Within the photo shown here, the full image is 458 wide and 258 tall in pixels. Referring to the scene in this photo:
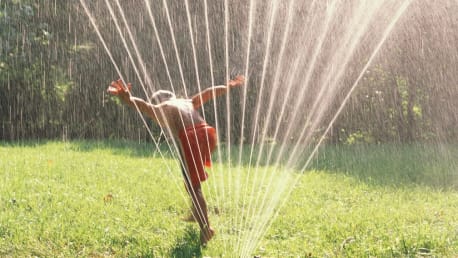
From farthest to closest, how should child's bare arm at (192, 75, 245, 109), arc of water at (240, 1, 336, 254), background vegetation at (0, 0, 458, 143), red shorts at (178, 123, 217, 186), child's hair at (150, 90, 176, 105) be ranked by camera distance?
arc of water at (240, 1, 336, 254)
background vegetation at (0, 0, 458, 143)
child's bare arm at (192, 75, 245, 109)
child's hair at (150, 90, 176, 105)
red shorts at (178, 123, 217, 186)

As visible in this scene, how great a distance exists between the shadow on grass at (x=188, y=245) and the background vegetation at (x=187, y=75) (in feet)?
23.4

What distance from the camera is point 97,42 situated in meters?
13.3

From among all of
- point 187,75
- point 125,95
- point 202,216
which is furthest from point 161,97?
point 187,75

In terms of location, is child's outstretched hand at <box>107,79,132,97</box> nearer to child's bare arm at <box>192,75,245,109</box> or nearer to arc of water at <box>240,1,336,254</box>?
child's bare arm at <box>192,75,245,109</box>

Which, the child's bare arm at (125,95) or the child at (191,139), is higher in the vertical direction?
the child's bare arm at (125,95)

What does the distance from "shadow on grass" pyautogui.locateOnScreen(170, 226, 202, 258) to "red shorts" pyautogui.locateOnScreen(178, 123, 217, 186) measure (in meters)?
0.47

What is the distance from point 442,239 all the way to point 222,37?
27.0 ft

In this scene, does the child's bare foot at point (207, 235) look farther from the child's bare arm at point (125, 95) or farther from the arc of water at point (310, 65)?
the arc of water at point (310, 65)

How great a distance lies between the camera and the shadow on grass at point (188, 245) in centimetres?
451

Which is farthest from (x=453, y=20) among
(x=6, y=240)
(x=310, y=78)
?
(x=6, y=240)

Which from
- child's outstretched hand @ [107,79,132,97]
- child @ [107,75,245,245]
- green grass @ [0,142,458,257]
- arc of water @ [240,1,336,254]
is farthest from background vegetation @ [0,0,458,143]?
child's outstretched hand @ [107,79,132,97]

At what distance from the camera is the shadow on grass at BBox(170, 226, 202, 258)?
4.51 m

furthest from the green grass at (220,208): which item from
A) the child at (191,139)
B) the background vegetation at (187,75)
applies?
the background vegetation at (187,75)

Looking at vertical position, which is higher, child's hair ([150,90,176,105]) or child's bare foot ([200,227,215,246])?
child's hair ([150,90,176,105])
